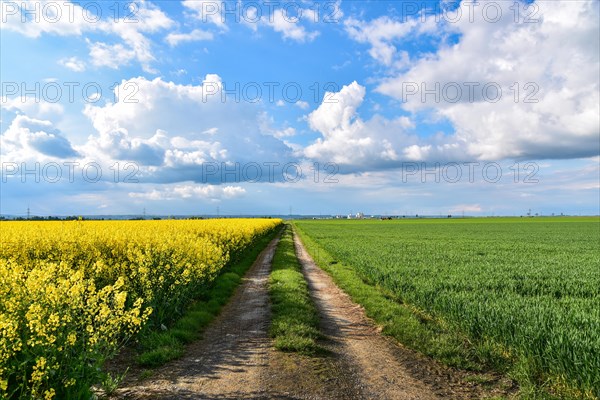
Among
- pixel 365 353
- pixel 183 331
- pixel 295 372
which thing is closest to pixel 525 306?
pixel 365 353

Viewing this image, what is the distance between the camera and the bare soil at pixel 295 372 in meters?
6.89

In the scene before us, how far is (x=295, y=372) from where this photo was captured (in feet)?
25.4

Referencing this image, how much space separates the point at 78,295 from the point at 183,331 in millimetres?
4833

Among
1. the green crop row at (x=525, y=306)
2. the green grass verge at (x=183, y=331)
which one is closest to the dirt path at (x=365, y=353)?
the green crop row at (x=525, y=306)

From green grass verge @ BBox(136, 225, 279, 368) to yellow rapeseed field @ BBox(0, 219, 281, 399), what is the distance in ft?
1.32

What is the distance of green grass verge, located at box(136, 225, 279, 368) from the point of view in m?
8.27

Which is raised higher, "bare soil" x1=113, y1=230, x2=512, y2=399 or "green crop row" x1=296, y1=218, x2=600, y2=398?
"green crop row" x1=296, y1=218, x2=600, y2=398

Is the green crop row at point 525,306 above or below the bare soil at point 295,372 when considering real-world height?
above

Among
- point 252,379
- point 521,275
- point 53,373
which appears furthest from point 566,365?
point 521,275

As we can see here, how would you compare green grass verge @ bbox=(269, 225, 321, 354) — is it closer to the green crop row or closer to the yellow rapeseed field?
the yellow rapeseed field

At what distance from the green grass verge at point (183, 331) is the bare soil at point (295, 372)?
0.26m

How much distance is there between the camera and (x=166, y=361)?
8250mm

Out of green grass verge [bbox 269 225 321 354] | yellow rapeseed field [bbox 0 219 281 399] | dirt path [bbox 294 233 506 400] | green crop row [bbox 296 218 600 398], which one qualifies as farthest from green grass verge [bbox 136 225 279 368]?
green crop row [bbox 296 218 600 398]

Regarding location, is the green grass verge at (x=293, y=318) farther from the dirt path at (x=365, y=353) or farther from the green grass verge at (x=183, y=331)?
the green grass verge at (x=183, y=331)
